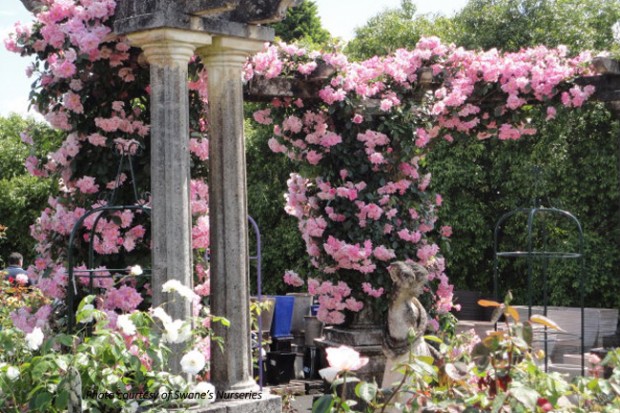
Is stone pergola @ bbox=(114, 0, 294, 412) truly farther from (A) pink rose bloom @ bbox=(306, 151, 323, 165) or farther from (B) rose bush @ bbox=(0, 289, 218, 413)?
(A) pink rose bloom @ bbox=(306, 151, 323, 165)

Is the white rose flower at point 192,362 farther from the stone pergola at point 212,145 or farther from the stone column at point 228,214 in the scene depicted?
the stone column at point 228,214

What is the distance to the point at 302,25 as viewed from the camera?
2533cm

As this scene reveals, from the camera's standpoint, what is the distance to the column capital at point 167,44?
15.5 feet

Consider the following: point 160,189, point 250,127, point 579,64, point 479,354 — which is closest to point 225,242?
point 160,189

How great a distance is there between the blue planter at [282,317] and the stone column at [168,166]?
6625 mm

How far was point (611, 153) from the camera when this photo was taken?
14.6 meters

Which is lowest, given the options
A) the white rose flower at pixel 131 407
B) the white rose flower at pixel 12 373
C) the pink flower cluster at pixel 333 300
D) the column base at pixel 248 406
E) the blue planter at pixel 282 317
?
the blue planter at pixel 282 317

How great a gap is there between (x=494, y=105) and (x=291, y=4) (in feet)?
11.2

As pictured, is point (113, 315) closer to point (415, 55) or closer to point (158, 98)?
point (158, 98)

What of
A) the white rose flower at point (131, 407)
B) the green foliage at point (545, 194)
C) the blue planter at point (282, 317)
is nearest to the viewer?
the white rose flower at point (131, 407)

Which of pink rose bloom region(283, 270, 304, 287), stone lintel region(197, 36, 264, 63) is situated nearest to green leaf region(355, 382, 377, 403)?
stone lintel region(197, 36, 264, 63)

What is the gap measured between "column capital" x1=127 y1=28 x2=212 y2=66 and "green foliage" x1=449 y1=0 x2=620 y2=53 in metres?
13.9

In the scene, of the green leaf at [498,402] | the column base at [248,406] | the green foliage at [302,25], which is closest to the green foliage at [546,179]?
the green foliage at [302,25]

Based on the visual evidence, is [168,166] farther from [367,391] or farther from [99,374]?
[367,391]
